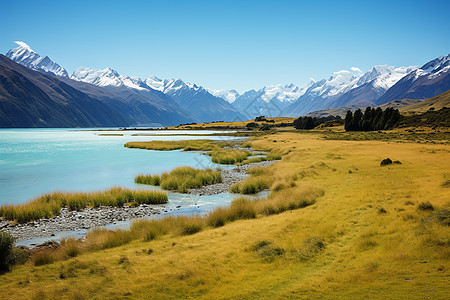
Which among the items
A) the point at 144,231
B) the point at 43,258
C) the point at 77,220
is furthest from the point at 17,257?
the point at 77,220

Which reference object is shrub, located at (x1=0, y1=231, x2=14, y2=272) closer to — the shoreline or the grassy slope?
the grassy slope

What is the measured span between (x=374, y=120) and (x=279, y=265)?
107m

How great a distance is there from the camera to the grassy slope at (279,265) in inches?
374

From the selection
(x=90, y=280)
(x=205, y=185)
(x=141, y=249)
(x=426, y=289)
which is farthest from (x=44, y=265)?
(x=205, y=185)

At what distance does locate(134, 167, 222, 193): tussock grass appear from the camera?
101ft

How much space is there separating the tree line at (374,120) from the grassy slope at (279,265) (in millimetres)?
91660

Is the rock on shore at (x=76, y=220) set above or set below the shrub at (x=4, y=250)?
below

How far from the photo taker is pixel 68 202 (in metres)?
23.7

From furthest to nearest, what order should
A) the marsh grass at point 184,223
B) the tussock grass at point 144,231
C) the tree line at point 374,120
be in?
the tree line at point 374,120
the marsh grass at point 184,223
the tussock grass at point 144,231

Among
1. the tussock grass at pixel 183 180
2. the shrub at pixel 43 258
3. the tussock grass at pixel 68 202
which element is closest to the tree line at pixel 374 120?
the tussock grass at pixel 183 180

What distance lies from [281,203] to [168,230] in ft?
26.4

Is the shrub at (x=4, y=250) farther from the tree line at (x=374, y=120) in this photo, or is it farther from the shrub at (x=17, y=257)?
the tree line at (x=374, y=120)

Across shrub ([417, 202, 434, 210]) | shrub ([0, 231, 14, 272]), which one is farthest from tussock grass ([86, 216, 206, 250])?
shrub ([417, 202, 434, 210])

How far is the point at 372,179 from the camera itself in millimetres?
26250
